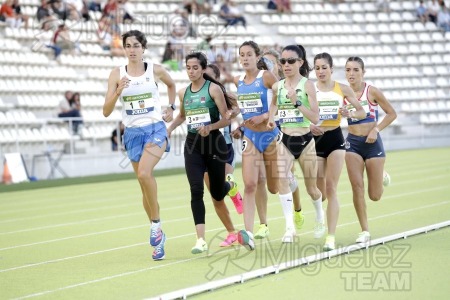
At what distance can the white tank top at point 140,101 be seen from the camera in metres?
9.93

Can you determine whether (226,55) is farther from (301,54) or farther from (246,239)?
(246,239)

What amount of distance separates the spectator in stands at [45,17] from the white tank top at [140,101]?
1741 cm

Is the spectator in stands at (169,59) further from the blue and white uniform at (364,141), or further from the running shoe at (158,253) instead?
the running shoe at (158,253)

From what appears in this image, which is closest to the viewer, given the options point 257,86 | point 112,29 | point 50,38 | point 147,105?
point 147,105

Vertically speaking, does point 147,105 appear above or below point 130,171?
above

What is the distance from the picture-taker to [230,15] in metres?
33.0

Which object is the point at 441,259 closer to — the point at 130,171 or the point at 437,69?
the point at 130,171

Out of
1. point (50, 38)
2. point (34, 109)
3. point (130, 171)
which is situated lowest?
point (130, 171)

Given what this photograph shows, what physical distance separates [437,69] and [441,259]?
92.8 feet

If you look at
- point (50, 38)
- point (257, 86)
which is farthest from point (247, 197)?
point (50, 38)

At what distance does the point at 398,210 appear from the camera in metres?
13.7

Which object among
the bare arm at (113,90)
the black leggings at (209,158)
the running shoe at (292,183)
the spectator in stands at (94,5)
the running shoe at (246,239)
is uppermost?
the spectator in stands at (94,5)

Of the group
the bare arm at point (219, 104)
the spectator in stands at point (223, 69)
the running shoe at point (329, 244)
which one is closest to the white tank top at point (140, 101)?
the bare arm at point (219, 104)

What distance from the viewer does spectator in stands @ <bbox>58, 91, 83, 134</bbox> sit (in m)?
23.9
